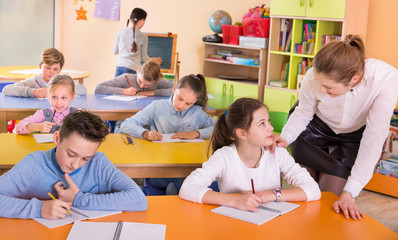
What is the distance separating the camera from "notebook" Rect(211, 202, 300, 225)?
1.64 m

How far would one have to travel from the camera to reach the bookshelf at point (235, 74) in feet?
17.3

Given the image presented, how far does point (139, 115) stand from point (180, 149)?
0.59 metres

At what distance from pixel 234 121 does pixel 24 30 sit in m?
5.14

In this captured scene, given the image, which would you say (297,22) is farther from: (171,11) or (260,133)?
(260,133)

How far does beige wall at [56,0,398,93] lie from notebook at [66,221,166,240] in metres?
3.41

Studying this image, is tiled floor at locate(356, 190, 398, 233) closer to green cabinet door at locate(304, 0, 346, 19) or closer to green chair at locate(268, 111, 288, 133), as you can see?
green chair at locate(268, 111, 288, 133)

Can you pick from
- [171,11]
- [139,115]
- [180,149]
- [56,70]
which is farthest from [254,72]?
[180,149]

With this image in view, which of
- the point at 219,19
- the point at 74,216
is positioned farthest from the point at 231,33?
the point at 74,216

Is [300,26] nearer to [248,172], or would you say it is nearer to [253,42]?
[253,42]

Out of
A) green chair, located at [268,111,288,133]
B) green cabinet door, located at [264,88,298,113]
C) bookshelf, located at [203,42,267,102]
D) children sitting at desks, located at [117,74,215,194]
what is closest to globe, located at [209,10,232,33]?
bookshelf, located at [203,42,267,102]

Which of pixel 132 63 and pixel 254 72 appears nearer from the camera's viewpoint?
pixel 132 63

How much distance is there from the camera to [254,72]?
224 inches

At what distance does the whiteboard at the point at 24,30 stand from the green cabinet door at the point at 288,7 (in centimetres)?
328

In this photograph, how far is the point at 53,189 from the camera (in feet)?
5.76
